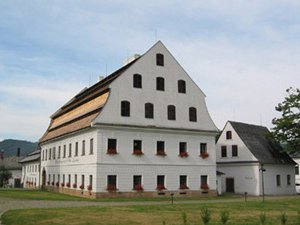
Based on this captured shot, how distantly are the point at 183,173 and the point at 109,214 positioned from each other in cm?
2045

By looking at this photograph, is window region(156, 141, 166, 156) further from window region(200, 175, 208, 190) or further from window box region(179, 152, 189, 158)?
window region(200, 175, 208, 190)

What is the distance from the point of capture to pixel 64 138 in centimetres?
4856

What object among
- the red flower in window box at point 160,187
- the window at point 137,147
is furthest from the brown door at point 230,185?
the window at point 137,147

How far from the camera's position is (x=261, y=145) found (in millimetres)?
52688

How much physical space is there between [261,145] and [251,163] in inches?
169

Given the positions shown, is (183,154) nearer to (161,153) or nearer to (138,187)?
(161,153)

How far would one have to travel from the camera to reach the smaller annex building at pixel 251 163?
162 ft

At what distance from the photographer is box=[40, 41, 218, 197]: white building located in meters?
38.1

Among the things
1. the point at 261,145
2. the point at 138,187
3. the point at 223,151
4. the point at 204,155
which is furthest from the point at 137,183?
the point at 261,145

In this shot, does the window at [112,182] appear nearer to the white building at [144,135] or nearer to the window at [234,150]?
the white building at [144,135]

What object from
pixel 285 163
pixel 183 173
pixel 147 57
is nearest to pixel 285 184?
pixel 285 163

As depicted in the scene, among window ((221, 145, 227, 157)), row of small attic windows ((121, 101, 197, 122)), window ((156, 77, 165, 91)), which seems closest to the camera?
row of small attic windows ((121, 101, 197, 122))

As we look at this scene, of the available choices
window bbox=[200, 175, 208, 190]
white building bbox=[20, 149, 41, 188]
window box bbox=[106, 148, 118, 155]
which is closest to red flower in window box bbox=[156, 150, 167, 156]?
window box bbox=[106, 148, 118, 155]

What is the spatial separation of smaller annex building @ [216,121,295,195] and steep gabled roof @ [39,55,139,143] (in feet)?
61.7
